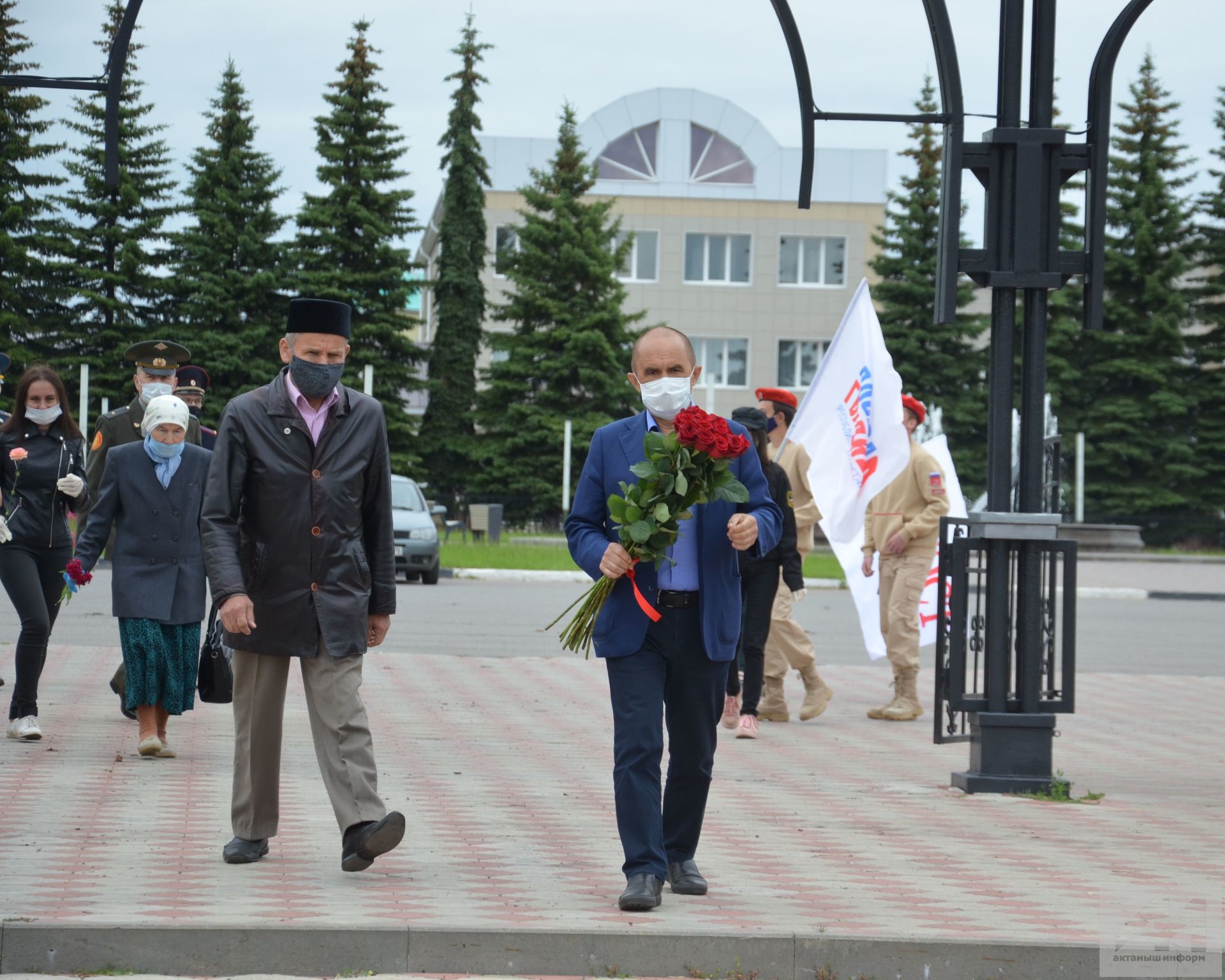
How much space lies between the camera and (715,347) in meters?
57.3

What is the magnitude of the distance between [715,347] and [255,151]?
17.2m

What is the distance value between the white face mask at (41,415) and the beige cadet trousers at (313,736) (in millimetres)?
3967

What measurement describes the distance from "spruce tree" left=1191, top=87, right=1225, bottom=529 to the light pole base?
46.0 meters

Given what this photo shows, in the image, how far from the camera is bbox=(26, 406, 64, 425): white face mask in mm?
9406

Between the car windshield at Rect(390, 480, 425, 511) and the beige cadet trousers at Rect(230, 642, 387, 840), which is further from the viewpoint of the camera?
the car windshield at Rect(390, 480, 425, 511)

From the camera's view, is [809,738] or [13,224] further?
[13,224]

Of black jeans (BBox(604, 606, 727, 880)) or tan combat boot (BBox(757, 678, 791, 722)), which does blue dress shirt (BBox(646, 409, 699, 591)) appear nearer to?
black jeans (BBox(604, 606, 727, 880))

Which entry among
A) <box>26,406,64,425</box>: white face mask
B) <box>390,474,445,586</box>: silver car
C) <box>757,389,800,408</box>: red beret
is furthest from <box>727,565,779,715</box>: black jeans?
<box>390,474,445,586</box>: silver car

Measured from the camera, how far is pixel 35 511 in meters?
9.24

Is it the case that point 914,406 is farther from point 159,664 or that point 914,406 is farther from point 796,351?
point 796,351

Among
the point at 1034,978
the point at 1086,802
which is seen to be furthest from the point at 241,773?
the point at 1086,802

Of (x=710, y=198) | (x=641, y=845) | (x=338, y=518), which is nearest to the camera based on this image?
(x=641, y=845)

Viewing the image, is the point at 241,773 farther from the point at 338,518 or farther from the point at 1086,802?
the point at 1086,802

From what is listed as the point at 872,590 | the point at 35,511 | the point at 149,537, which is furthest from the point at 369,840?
the point at 872,590
